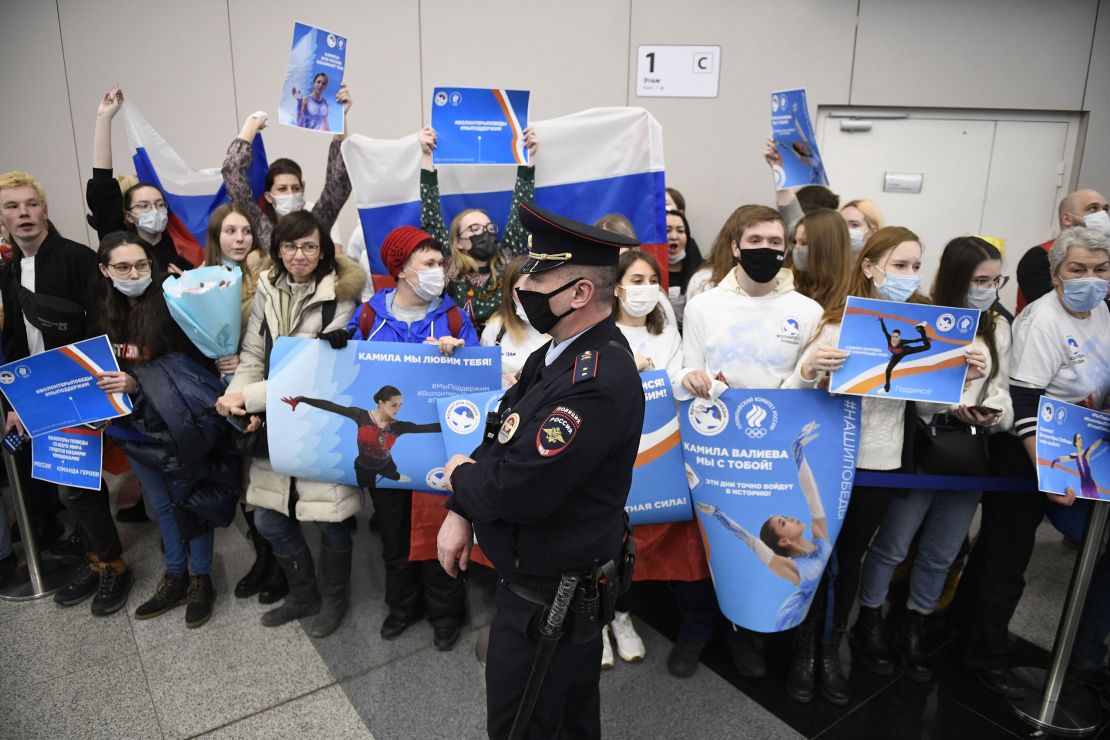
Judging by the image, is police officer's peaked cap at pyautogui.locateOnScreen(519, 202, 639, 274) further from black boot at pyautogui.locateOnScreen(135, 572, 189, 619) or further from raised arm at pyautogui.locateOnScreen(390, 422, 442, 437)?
black boot at pyautogui.locateOnScreen(135, 572, 189, 619)

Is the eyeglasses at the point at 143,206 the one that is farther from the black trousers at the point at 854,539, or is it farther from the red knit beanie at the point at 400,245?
the black trousers at the point at 854,539

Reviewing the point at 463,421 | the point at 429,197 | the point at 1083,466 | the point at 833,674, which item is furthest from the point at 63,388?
the point at 1083,466

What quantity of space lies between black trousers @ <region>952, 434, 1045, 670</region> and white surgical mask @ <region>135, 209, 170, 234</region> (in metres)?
4.03

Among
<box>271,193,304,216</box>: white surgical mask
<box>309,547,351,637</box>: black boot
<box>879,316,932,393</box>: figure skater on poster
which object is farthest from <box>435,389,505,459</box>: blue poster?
<box>271,193,304,216</box>: white surgical mask

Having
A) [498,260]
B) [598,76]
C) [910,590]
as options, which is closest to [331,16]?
[598,76]

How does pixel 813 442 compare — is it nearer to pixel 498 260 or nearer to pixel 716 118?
pixel 498 260

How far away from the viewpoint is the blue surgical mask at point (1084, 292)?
7.58 ft

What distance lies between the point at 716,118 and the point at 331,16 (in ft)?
10.3

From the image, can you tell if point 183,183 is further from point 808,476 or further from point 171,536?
point 808,476

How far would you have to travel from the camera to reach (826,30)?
204 inches

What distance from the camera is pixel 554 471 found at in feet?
4.75

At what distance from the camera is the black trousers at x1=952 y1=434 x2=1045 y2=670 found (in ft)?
8.41

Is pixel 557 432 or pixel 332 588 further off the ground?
pixel 557 432

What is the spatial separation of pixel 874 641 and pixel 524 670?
1.80 meters
